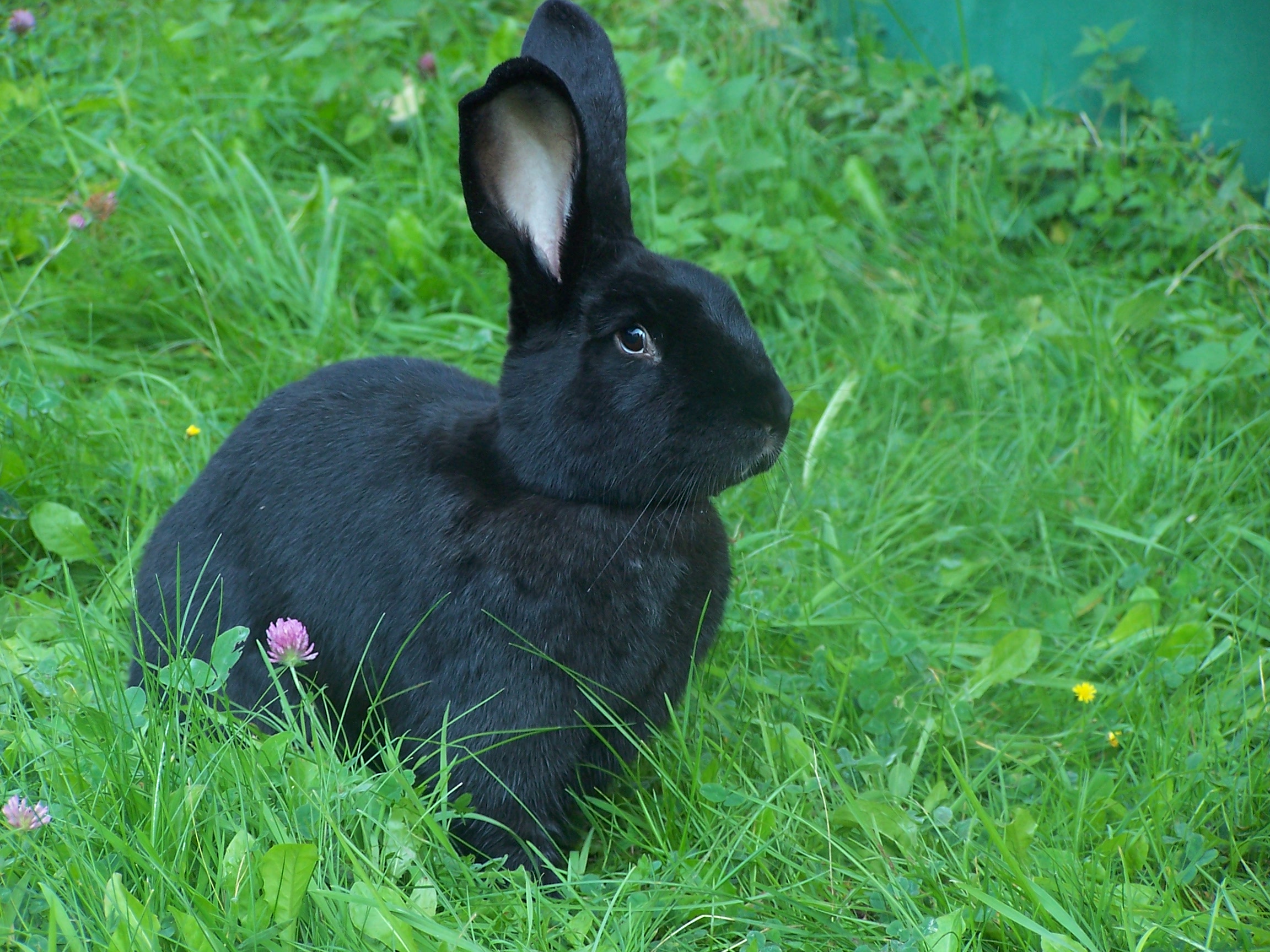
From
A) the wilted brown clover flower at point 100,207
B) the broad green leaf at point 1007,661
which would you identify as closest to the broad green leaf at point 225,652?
the broad green leaf at point 1007,661

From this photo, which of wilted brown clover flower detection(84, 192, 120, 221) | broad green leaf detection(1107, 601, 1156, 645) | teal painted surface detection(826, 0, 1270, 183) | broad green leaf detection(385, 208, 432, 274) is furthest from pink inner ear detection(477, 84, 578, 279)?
teal painted surface detection(826, 0, 1270, 183)

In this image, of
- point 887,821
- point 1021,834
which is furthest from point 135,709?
point 1021,834

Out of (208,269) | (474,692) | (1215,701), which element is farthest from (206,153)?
(1215,701)

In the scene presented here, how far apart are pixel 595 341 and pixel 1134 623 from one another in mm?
1591

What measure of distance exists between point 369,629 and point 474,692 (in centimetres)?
25

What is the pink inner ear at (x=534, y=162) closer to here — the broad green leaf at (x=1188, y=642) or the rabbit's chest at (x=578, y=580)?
the rabbit's chest at (x=578, y=580)

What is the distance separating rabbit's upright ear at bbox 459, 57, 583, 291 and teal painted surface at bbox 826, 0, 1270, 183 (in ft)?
9.72

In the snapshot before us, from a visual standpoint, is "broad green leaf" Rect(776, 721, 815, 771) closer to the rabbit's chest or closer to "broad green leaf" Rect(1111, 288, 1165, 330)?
the rabbit's chest

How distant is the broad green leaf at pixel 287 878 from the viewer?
6.34 feet

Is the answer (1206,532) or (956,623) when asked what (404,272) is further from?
(1206,532)

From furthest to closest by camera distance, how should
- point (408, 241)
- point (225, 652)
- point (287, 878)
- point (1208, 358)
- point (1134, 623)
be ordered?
point (408, 241), point (1208, 358), point (1134, 623), point (225, 652), point (287, 878)

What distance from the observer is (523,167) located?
7.72ft

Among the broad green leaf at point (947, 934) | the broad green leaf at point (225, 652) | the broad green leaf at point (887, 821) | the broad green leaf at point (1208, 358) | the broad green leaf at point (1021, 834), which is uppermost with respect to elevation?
the broad green leaf at point (225, 652)

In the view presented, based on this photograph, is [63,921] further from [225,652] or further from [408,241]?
[408,241]
